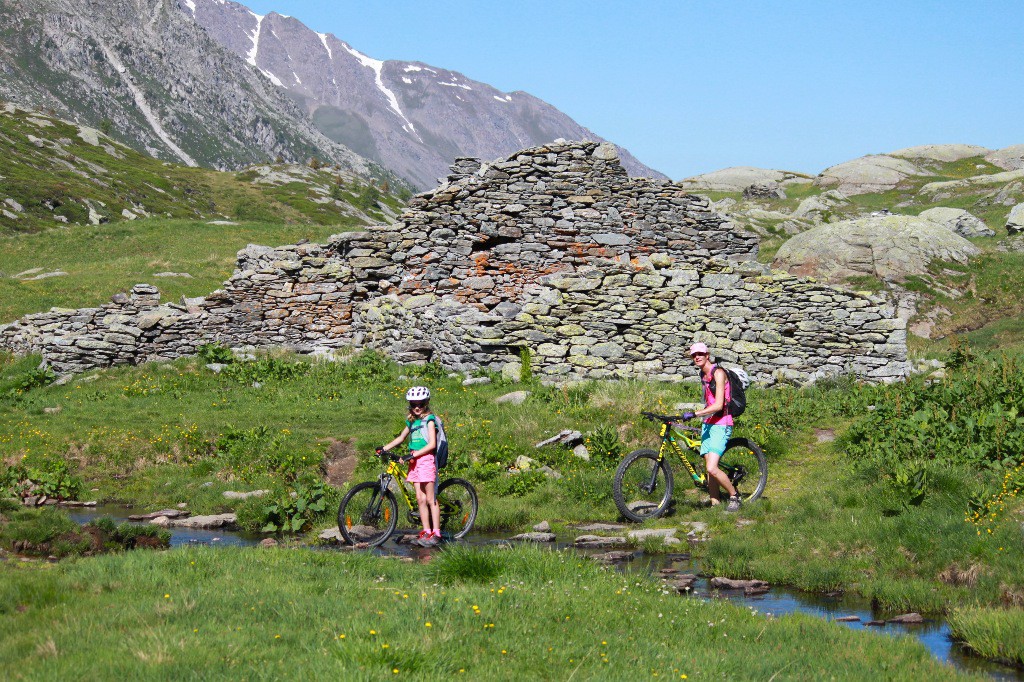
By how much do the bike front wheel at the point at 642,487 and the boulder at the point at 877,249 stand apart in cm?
1972

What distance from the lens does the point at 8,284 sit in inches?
1261

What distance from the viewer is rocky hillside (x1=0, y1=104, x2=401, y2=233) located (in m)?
113

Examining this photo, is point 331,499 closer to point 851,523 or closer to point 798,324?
point 851,523

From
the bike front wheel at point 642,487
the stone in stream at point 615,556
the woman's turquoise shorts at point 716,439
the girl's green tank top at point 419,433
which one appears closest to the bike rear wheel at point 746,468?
the woman's turquoise shorts at point 716,439

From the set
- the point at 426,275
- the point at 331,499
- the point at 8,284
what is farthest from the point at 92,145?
the point at 331,499

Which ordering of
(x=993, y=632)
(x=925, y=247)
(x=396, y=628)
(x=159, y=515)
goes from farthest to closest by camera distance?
(x=925, y=247), (x=159, y=515), (x=993, y=632), (x=396, y=628)

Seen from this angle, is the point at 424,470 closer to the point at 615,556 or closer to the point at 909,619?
the point at 615,556

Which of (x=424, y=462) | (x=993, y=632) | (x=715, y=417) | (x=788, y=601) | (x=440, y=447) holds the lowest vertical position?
(x=788, y=601)

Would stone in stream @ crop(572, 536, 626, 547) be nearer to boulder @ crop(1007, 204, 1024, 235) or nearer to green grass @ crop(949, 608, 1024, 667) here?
green grass @ crop(949, 608, 1024, 667)

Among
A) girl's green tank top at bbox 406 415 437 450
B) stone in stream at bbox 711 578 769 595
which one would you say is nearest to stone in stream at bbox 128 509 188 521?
girl's green tank top at bbox 406 415 437 450

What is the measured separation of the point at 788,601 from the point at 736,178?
8282 centimetres

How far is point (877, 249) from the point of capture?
30.5 meters

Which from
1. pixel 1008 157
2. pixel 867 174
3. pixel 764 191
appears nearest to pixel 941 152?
pixel 1008 157

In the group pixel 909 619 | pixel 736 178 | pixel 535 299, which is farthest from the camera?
pixel 736 178
